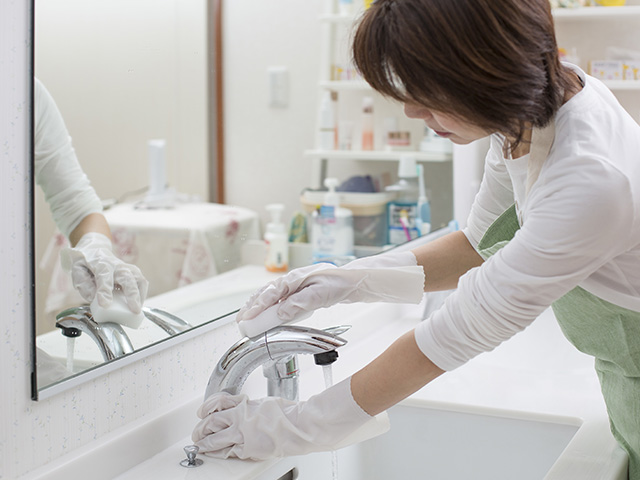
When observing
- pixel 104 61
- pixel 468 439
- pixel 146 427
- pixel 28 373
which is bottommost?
pixel 468 439

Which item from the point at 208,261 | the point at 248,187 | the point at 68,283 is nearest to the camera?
the point at 68,283

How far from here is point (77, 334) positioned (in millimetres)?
916

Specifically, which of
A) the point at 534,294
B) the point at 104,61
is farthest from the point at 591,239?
the point at 104,61

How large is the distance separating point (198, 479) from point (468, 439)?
1.65ft

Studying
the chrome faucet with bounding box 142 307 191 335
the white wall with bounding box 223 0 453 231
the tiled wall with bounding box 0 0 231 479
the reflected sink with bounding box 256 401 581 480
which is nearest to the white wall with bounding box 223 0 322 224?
the white wall with bounding box 223 0 453 231

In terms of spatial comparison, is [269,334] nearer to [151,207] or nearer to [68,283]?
[68,283]

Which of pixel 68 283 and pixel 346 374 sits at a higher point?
pixel 68 283

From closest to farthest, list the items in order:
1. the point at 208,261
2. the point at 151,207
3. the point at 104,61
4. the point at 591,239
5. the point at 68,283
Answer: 1. the point at 591,239
2. the point at 68,283
3. the point at 104,61
4. the point at 151,207
5. the point at 208,261

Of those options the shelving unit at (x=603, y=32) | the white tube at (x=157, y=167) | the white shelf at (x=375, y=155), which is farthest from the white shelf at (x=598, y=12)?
the white tube at (x=157, y=167)

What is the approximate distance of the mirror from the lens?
882 millimetres

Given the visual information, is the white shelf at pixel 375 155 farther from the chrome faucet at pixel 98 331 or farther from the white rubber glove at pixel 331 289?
the chrome faucet at pixel 98 331

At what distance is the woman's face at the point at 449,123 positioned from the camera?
83 centimetres

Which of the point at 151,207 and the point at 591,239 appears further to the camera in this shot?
the point at 151,207

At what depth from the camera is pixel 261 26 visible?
62.4 inches
